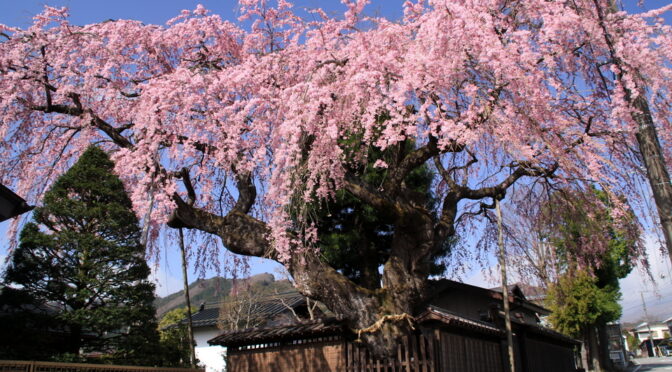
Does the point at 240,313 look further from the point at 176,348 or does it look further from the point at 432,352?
the point at 432,352

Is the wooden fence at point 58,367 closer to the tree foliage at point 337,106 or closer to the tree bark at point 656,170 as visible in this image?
the tree foliage at point 337,106

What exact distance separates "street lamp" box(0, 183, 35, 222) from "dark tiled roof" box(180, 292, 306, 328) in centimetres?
1416

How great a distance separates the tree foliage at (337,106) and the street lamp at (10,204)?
4.79 ft

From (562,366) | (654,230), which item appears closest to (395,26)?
(654,230)

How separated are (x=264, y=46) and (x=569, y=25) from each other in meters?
5.20

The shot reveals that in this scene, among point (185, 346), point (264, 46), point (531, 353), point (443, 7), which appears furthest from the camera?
point (531, 353)

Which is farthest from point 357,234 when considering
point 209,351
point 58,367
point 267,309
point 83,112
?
point 209,351

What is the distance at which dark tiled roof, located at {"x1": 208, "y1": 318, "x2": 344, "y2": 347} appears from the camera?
29.4 feet

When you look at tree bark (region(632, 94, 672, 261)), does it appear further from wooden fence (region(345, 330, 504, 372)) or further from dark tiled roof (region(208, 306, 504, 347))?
dark tiled roof (region(208, 306, 504, 347))

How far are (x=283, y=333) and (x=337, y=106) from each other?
4795mm

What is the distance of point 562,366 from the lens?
48.9 feet

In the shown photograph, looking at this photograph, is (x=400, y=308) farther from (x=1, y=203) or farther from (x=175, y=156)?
(x=1, y=203)

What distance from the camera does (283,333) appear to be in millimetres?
9508

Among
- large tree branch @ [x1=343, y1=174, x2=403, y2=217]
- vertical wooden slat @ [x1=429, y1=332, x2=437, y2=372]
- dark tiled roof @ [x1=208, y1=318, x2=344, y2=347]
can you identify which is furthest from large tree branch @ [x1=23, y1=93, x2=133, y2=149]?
vertical wooden slat @ [x1=429, y1=332, x2=437, y2=372]
